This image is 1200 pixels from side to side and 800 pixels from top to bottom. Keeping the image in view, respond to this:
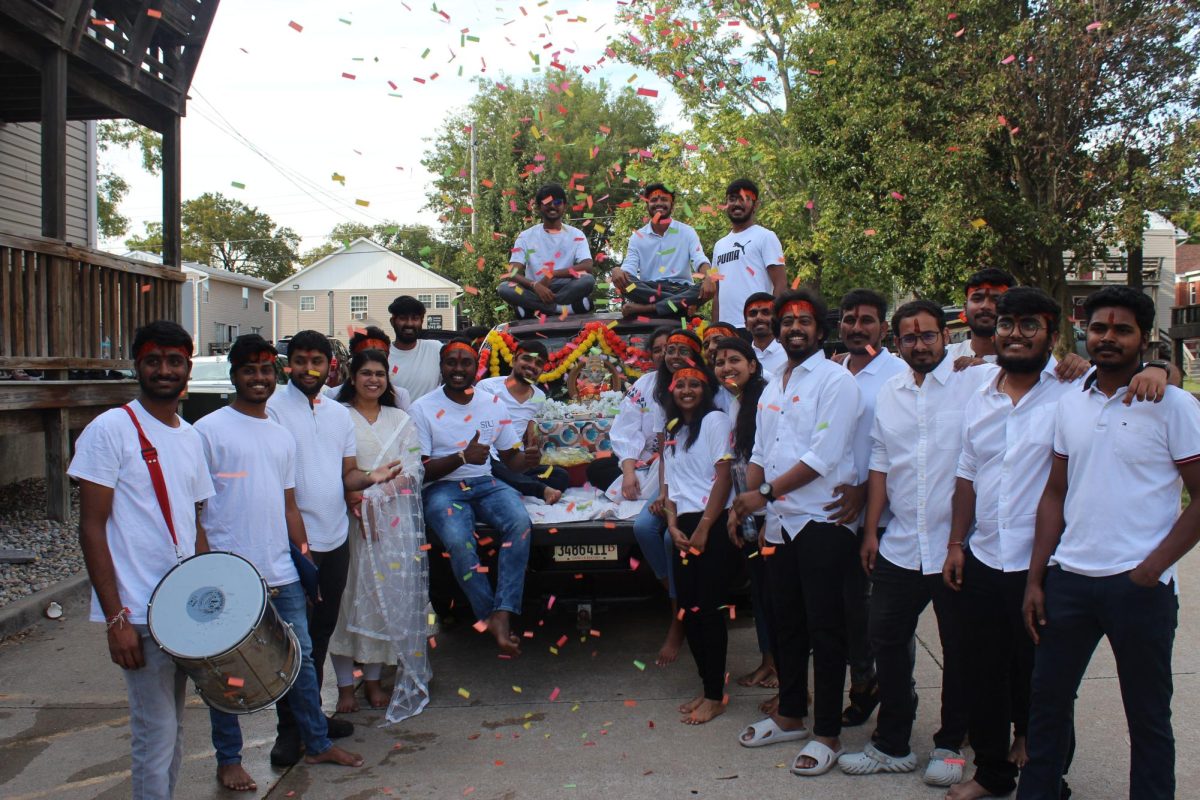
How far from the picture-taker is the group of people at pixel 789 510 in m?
3.39

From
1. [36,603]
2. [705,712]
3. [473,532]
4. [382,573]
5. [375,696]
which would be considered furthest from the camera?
[36,603]

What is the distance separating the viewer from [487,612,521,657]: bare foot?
526 centimetres

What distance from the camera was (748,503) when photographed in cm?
470

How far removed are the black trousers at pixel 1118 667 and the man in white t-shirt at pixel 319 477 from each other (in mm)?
A: 3164

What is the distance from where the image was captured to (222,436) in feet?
14.1

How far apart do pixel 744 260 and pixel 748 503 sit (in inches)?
111

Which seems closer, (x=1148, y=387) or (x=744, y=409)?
(x=1148, y=387)

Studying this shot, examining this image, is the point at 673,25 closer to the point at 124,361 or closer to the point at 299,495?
the point at 124,361

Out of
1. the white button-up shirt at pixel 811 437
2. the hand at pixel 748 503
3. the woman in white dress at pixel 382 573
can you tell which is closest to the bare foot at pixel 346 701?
the woman in white dress at pixel 382 573

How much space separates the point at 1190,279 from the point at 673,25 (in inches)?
1352

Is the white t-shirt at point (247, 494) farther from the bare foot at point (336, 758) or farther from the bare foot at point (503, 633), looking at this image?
the bare foot at point (503, 633)

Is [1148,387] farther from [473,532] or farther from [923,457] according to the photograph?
[473,532]

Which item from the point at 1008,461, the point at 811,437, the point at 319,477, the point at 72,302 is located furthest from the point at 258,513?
the point at 72,302

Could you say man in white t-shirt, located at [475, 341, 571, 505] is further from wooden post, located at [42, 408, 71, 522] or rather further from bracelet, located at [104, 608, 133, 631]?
wooden post, located at [42, 408, 71, 522]
